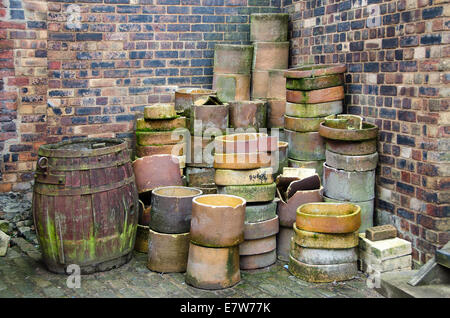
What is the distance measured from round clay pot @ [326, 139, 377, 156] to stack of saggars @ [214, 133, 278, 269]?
2.50 ft

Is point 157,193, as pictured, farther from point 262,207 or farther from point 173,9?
point 173,9

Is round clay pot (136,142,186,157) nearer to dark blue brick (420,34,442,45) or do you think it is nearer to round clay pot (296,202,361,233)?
round clay pot (296,202,361,233)

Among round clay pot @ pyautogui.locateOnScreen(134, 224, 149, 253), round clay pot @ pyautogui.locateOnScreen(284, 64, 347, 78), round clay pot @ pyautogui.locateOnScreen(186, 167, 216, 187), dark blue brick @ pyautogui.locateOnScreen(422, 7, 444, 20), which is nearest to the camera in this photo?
dark blue brick @ pyautogui.locateOnScreen(422, 7, 444, 20)

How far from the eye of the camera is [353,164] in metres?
5.27

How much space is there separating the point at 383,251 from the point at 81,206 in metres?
2.58

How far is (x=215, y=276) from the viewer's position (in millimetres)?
4555

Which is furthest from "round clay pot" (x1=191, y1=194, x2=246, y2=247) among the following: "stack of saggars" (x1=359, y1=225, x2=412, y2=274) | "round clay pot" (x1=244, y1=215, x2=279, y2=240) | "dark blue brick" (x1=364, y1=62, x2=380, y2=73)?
"dark blue brick" (x1=364, y1=62, x2=380, y2=73)

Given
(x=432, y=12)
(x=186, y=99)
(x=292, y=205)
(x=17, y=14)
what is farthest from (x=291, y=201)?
(x=17, y=14)

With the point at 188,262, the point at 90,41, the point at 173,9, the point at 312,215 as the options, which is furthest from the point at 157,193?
the point at 173,9

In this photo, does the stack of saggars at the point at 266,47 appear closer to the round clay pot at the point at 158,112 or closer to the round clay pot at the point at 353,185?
the round clay pot at the point at 158,112

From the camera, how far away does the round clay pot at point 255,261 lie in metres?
→ 5.01

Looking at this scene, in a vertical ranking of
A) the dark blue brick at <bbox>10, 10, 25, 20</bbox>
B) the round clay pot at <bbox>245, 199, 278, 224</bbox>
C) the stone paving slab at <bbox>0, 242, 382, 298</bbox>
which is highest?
the dark blue brick at <bbox>10, 10, 25, 20</bbox>

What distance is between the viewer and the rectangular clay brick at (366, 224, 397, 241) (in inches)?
192

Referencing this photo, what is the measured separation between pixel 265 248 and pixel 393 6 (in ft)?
8.33
